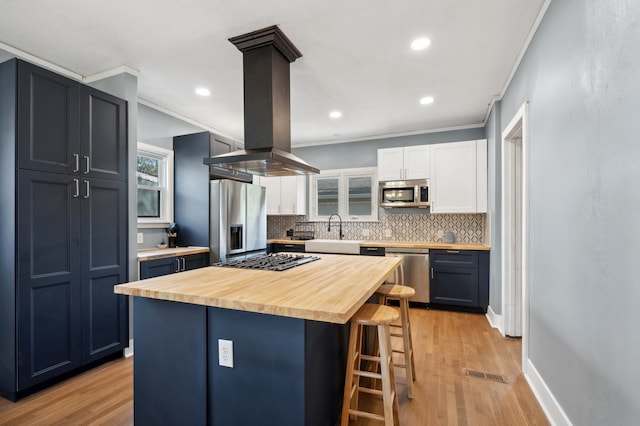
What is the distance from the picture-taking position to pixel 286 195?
5578mm

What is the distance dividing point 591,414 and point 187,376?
194cm

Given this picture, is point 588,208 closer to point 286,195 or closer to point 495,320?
point 495,320

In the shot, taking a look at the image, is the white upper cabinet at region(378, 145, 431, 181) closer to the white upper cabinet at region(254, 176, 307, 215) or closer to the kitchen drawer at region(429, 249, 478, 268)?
the kitchen drawer at region(429, 249, 478, 268)

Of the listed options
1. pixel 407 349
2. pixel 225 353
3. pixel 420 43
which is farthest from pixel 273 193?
pixel 225 353

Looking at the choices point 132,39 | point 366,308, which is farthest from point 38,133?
point 366,308

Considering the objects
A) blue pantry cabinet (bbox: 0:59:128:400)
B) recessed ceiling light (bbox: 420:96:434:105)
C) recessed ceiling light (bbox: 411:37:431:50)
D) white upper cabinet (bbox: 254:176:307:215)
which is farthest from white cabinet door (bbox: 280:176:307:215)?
recessed ceiling light (bbox: 411:37:431:50)

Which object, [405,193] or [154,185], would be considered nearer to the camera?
[154,185]

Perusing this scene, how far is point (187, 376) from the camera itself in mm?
1640

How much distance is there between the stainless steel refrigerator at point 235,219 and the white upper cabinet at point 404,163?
6.30 ft

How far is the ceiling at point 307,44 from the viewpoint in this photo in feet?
6.95

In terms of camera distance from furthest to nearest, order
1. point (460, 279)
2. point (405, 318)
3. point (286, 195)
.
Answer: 1. point (286, 195)
2. point (460, 279)
3. point (405, 318)

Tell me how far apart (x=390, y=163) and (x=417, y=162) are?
0.40 m

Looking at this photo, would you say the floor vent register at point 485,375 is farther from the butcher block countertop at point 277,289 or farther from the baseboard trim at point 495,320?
the butcher block countertop at point 277,289

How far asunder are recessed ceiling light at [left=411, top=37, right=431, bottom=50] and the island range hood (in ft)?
3.23
